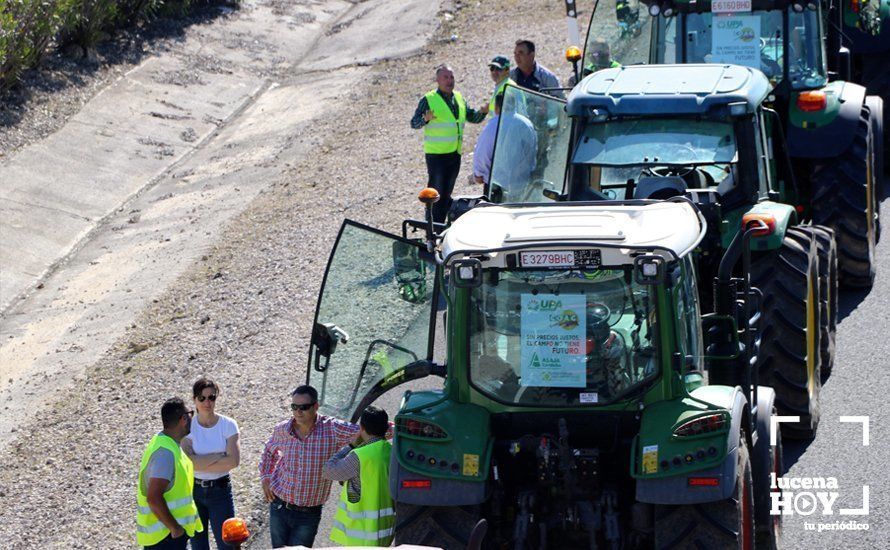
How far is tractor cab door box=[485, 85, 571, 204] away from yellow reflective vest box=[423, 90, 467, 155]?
310 cm

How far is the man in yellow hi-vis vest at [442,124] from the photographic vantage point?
46.4ft

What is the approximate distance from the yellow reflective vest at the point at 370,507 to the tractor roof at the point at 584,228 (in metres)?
1.23

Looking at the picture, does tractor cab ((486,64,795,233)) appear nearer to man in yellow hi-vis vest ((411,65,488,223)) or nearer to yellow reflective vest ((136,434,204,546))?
man in yellow hi-vis vest ((411,65,488,223))

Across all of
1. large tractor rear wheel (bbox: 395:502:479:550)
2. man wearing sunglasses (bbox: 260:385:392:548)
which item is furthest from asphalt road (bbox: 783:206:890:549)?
man wearing sunglasses (bbox: 260:385:392:548)

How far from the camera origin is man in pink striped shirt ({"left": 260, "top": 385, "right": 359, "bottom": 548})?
8367 millimetres

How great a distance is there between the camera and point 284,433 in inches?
333

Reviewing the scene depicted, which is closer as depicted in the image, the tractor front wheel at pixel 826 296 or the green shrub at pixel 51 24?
the tractor front wheel at pixel 826 296

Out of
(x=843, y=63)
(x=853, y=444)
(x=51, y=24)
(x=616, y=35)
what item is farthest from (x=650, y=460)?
(x=51, y=24)

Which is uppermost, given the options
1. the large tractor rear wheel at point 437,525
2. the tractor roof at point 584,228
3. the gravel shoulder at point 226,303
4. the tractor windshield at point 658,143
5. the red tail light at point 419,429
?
the tractor roof at point 584,228

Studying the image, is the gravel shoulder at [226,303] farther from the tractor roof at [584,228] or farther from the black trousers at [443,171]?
the tractor roof at [584,228]

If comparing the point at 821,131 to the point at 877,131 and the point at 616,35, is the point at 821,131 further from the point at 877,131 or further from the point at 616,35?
the point at 616,35

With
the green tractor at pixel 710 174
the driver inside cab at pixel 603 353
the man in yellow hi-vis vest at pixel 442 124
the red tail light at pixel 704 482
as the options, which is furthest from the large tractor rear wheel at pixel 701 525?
the man in yellow hi-vis vest at pixel 442 124

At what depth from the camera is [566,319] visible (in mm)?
7266

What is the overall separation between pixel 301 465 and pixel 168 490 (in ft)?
2.51
